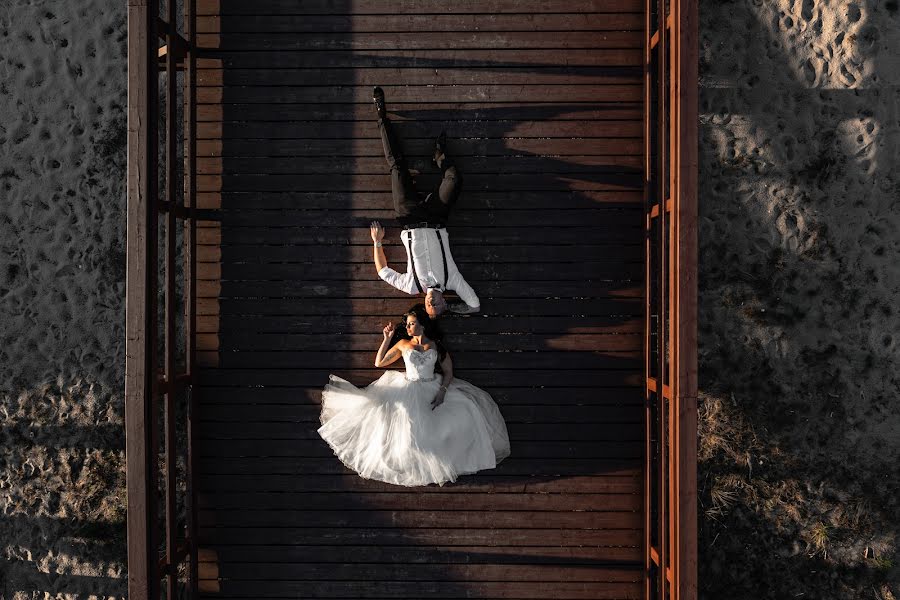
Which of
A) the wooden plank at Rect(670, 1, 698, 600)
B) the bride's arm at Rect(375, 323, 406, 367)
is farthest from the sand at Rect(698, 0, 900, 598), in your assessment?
the bride's arm at Rect(375, 323, 406, 367)

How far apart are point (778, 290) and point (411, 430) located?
13.0 ft

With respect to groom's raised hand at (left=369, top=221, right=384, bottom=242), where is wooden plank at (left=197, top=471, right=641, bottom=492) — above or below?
below

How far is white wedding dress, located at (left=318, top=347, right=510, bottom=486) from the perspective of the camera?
496 cm

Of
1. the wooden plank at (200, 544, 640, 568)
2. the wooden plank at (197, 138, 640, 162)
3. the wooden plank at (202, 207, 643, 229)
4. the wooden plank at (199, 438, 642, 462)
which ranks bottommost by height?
the wooden plank at (200, 544, 640, 568)

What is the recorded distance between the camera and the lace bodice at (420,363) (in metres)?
5.08

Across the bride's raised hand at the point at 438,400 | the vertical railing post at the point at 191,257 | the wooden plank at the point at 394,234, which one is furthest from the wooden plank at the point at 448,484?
the wooden plank at the point at 394,234

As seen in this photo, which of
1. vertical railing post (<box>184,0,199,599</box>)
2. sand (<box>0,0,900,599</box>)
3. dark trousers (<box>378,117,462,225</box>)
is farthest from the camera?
sand (<box>0,0,900,599</box>)

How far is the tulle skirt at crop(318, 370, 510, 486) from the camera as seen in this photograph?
16.3 ft

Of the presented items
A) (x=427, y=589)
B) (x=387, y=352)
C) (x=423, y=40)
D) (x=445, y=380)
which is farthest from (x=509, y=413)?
(x=423, y=40)

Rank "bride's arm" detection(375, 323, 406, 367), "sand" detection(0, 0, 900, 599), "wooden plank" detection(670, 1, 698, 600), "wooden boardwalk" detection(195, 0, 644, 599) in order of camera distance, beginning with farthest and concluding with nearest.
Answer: "sand" detection(0, 0, 900, 599) → "wooden boardwalk" detection(195, 0, 644, 599) → "bride's arm" detection(375, 323, 406, 367) → "wooden plank" detection(670, 1, 698, 600)

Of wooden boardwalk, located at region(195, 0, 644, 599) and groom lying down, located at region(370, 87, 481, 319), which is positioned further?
wooden boardwalk, located at region(195, 0, 644, 599)

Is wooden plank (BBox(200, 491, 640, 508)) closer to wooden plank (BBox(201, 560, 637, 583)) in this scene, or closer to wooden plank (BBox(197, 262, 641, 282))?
wooden plank (BBox(201, 560, 637, 583))

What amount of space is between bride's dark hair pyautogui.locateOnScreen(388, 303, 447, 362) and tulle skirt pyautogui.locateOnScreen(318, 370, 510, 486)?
0.92 ft

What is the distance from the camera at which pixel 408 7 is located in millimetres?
5434
